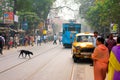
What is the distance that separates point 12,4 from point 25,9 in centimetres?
1032

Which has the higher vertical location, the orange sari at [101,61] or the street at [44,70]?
the orange sari at [101,61]

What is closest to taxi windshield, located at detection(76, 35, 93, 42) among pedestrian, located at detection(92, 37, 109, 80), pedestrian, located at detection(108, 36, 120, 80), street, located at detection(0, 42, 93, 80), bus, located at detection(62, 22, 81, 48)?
street, located at detection(0, 42, 93, 80)

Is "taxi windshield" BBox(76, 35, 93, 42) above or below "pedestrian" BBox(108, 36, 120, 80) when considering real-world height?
below

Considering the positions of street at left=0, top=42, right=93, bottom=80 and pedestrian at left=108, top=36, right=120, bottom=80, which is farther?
street at left=0, top=42, right=93, bottom=80

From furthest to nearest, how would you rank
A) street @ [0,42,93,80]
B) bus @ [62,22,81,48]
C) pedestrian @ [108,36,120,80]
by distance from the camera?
1. bus @ [62,22,81,48]
2. street @ [0,42,93,80]
3. pedestrian @ [108,36,120,80]

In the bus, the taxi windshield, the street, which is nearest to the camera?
the street

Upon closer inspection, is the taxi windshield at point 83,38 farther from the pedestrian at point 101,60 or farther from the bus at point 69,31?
the bus at point 69,31

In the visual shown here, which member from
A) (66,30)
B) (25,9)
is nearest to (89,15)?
(25,9)

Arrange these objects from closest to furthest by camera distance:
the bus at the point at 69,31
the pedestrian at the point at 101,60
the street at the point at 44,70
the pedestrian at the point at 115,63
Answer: the pedestrian at the point at 115,63 → the pedestrian at the point at 101,60 → the street at the point at 44,70 → the bus at the point at 69,31

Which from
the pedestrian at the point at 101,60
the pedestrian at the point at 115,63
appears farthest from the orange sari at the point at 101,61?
the pedestrian at the point at 115,63

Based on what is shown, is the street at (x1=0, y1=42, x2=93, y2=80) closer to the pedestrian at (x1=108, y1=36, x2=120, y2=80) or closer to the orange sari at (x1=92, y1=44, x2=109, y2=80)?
the orange sari at (x1=92, y1=44, x2=109, y2=80)

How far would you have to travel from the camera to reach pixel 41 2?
236 feet

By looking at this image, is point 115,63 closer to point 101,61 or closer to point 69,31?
point 101,61

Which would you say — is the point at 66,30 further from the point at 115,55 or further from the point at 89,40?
the point at 115,55
